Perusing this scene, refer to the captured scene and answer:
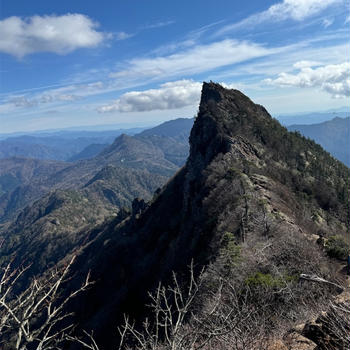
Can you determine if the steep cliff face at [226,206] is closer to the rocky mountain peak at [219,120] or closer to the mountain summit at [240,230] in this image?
the mountain summit at [240,230]

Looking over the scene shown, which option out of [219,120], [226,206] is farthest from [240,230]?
[219,120]

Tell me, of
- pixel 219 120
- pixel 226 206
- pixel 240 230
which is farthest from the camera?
pixel 219 120

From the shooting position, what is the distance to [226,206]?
45.4 m

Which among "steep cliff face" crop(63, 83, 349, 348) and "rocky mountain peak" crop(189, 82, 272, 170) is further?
"rocky mountain peak" crop(189, 82, 272, 170)

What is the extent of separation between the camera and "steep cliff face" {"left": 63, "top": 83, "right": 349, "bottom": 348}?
37.8 m

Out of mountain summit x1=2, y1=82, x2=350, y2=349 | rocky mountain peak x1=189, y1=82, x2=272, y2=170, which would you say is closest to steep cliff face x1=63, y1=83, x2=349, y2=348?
mountain summit x1=2, y1=82, x2=350, y2=349

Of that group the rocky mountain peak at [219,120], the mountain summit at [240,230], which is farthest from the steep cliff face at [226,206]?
the rocky mountain peak at [219,120]

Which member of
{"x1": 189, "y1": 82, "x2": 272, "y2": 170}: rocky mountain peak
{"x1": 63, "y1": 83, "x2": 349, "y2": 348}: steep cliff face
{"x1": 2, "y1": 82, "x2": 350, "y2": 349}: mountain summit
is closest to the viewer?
{"x1": 2, "y1": 82, "x2": 350, "y2": 349}: mountain summit

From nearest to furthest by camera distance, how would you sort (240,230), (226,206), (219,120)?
(240,230) < (226,206) < (219,120)

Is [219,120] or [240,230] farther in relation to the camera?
[219,120]

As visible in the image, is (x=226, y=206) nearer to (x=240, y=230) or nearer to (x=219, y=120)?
(x=240, y=230)

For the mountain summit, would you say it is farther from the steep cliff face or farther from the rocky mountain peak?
the rocky mountain peak

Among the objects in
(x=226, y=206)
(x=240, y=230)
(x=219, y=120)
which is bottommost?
(x=240, y=230)

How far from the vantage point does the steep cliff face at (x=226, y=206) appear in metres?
37.8
